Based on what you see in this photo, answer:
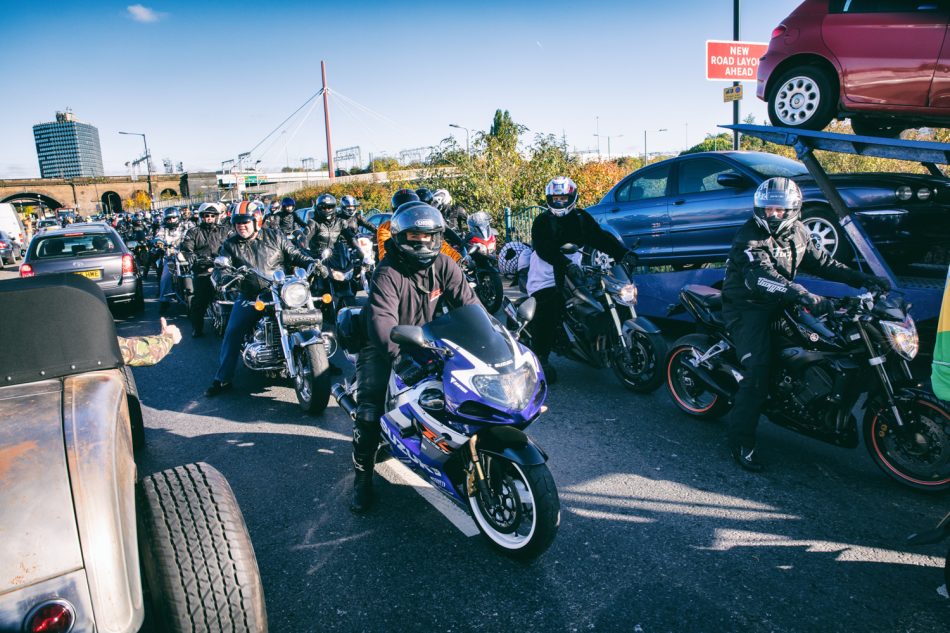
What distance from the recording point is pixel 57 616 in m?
1.67

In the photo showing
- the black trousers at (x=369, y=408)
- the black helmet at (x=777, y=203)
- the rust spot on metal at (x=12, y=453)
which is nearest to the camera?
the rust spot on metal at (x=12, y=453)

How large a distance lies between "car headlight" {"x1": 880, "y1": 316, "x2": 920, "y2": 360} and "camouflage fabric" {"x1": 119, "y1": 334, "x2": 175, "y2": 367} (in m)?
4.19

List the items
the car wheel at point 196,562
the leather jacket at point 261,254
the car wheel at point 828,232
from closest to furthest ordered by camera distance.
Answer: the car wheel at point 196,562 < the car wheel at point 828,232 < the leather jacket at point 261,254

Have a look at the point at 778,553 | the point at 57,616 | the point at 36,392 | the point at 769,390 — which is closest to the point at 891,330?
the point at 769,390

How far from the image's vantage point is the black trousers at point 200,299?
894 centimetres

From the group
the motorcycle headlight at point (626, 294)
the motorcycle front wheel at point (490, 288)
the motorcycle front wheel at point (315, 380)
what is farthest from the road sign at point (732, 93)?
the motorcycle front wheel at point (315, 380)

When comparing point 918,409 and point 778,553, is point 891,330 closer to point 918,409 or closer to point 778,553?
point 918,409

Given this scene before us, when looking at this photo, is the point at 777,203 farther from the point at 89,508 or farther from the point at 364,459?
the point at 89,508

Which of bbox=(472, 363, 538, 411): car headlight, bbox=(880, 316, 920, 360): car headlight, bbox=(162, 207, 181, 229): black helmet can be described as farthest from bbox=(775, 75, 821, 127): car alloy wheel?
bbox=(162, 207, 181, 229): black helmet

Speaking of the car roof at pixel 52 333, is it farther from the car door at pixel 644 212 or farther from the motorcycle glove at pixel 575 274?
the car door at pixel 644 212

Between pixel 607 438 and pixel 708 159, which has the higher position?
pixel 708 159

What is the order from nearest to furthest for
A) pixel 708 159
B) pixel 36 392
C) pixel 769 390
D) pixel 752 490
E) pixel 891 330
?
pixel 36 392 < pixel 891 330 < pixel 752 490 < pixel 769 390 < pixel 708 159

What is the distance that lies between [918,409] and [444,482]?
9.40 feet

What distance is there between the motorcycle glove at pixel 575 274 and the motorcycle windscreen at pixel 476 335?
9.24 feet
